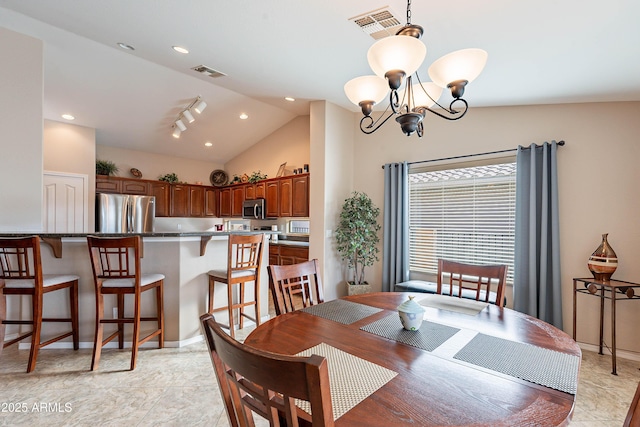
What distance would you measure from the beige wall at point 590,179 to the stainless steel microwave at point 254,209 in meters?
4.07

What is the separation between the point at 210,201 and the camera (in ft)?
23.5

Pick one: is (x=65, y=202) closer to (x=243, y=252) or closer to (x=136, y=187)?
(x=136, y=187)

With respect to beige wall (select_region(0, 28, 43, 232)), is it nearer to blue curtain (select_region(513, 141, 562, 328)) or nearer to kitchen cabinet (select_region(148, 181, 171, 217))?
kitchen cabinet (select_region(148, 181, 171, 217))

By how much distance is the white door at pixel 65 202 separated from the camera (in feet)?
16.2

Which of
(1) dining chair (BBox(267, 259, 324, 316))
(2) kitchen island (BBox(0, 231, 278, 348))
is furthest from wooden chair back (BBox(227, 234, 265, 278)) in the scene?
(1) dining chair (BBox(267, 259, 324, 316))

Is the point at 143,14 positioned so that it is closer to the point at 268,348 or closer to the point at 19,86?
the point at 19,86

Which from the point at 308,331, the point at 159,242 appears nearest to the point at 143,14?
the point at 159,242

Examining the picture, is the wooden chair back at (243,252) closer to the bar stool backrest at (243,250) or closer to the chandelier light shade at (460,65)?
the bar stool backrest at (243,250)

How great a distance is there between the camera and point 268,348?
1244mm

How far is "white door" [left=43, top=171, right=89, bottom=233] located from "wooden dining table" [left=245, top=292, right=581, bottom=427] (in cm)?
536

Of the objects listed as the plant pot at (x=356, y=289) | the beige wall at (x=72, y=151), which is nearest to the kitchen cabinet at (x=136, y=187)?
the beige wall at (x=72, y=151)

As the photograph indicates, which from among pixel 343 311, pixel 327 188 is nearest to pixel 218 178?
pixel 327 188

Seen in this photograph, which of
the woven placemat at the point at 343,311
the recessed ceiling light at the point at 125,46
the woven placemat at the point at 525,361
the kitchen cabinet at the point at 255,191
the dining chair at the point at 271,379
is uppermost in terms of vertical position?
the recessed ceiling light at the point at 125,46

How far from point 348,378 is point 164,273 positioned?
260 centimetres
